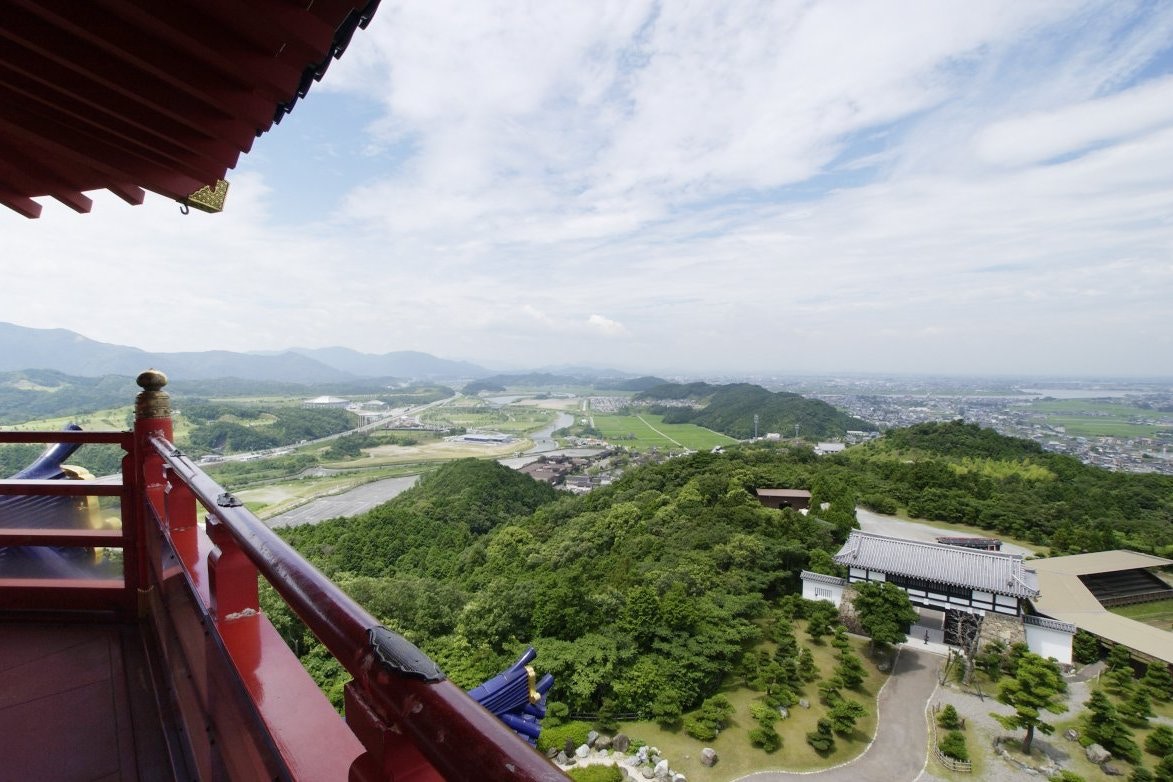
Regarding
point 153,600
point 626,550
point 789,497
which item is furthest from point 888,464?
point 153,600

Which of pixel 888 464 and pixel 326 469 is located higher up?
pixel 888 464

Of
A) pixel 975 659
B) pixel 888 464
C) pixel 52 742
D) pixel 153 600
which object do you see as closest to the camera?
pixel 52 742

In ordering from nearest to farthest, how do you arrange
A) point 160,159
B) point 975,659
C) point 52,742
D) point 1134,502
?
1. point 52,742
2. point 160,159
3. point 975,659
4. point 1134,502

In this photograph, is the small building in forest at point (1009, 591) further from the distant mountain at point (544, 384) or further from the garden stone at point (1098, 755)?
the distant mountain at point (544, 384)

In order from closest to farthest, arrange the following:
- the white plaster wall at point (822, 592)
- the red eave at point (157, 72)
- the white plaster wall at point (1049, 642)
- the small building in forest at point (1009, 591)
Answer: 1. the red eave at point (157, 72)
2. the white plaster wall at point (1049, 642)
3. the small building in forest at point (1009, 591)
4. the white plaster wall at point (822, 592)

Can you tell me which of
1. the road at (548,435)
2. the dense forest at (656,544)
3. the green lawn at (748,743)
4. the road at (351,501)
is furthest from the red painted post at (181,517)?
the road at (548,435)

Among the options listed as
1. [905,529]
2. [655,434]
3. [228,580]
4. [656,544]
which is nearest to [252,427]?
[655,434]

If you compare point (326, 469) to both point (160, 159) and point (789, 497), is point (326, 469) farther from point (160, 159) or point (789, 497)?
point (160, 159)
